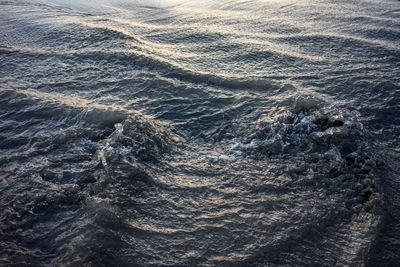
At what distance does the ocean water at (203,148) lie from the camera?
206 cm

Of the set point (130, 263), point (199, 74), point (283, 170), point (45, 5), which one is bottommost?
point (130, 263)

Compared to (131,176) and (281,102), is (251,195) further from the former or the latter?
(281,102)

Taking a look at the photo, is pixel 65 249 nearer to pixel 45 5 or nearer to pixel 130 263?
pixel 130 263

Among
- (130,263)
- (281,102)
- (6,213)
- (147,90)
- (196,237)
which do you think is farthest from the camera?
(147,90)

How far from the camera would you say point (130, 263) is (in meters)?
1.94

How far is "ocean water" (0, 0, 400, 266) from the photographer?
6.76 ft

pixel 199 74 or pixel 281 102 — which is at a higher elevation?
pixel 199 74

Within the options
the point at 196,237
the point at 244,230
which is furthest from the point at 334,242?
the point at 196,237

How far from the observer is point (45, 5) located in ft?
27.8

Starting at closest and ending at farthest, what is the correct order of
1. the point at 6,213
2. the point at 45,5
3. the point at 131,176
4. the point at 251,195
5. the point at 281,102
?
the point at 6,213 < the point at 251,195 < the point at 131,176 < the point at 281,102 < the point at 45,5

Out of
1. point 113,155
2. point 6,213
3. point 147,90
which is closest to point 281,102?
point 147,90

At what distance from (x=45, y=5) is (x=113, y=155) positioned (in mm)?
7922

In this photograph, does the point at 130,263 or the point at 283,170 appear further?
the point at 283,170

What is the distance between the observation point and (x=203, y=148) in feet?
10.0
